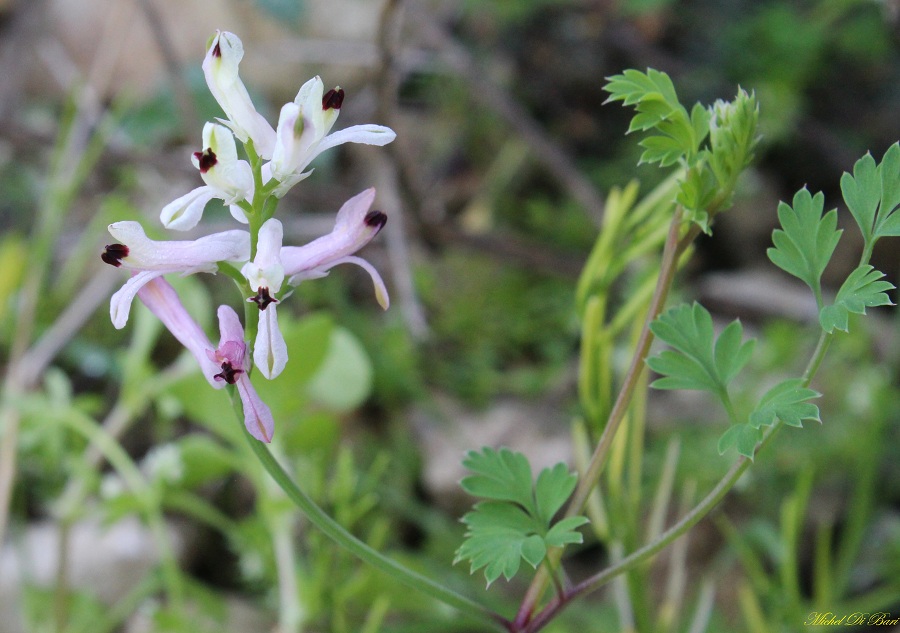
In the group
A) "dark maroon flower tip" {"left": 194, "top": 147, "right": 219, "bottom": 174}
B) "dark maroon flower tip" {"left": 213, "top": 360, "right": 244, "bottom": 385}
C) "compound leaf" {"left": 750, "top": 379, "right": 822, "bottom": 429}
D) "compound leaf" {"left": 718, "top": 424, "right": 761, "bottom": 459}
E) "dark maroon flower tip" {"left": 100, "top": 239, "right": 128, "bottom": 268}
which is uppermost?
"dark maroon flower tip" {"left": 194, "top": 147, "right": 219, "bottom": 174}

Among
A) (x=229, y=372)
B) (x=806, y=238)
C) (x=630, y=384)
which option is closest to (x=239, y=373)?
(x=229, y=372)

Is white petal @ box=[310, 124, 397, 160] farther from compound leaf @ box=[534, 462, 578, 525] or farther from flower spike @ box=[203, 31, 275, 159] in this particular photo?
compound leaf @ box=[534, 462, 578, 525]

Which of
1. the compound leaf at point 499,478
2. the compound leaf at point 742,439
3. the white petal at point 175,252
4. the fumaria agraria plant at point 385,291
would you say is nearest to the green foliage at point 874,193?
the fumaria agraria plant at point 385,291

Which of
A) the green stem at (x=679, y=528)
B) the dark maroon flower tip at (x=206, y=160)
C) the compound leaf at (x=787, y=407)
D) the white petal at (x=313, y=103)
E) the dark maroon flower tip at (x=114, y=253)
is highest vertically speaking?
the white petal at (x=313, y=103)

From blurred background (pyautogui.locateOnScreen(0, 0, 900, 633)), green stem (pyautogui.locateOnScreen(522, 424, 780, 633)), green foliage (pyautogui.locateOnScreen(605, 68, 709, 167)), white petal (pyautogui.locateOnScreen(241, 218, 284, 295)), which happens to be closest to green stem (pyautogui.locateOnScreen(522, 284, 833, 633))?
green stem (pyautogui.locateOnScreen(522, 424, 780, 633))

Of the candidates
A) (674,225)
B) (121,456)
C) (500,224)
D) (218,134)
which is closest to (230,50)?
(218,134)

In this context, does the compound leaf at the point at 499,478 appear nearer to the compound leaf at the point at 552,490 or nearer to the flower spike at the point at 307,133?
the compound leaf at the point at 552,490

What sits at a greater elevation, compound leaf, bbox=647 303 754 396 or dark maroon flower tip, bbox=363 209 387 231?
dark maroon flower tip, bbox=363 209 387 231
